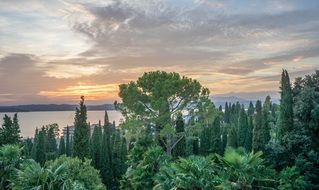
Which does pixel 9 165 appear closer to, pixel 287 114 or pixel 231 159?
pixel 231 159

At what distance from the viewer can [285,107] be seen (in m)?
31.6

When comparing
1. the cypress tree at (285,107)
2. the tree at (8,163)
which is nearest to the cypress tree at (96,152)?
the tree at (8,163)

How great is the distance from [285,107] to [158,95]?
1095cm

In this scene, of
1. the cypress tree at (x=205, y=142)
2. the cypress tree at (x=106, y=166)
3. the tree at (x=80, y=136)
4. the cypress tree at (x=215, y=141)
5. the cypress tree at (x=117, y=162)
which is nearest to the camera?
the tree at (x=80, y=136)

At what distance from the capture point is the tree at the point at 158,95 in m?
34.4

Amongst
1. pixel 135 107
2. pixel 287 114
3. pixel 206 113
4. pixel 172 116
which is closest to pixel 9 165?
pixel 135 107

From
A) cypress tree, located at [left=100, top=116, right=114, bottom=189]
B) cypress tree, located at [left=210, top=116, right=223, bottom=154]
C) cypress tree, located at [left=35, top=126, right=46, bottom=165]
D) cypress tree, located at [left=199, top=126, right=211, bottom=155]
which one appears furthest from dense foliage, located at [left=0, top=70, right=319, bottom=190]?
cypress tree, located at [left=100, top=116, right=114, bottom=189]

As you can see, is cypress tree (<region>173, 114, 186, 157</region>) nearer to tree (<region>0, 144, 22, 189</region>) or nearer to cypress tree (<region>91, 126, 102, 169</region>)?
tree (<region>0, 144, 22, 189</region>)

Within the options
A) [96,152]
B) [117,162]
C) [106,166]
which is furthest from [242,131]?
[96,152]

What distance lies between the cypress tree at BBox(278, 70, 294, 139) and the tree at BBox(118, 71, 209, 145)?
755 centimetres

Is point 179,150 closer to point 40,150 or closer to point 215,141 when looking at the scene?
point 215,141

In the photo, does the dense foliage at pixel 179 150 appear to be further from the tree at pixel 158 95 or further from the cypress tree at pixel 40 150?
the cypress tree at pixel 40 150

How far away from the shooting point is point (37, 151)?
54938 millimetres

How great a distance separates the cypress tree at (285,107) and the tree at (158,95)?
24.8 ft
